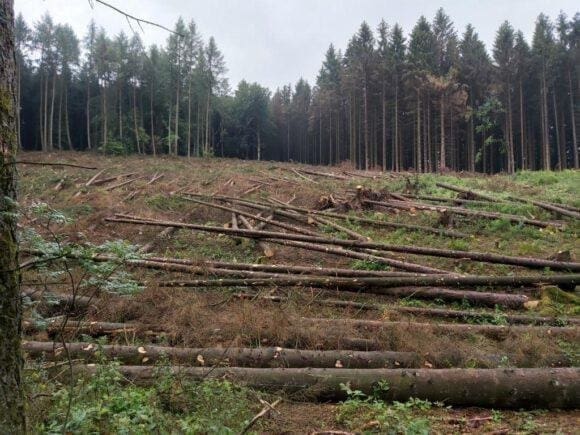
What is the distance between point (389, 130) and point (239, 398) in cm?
4237

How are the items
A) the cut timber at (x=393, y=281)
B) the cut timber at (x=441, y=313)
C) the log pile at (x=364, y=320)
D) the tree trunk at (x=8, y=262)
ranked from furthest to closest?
1. the cut timber at (x=393, y=281)
2. the cut timber at (x=441, y=313)
3. the log pile at (x=364, y=320)
4. the tree trunk at (x=8, y=262)

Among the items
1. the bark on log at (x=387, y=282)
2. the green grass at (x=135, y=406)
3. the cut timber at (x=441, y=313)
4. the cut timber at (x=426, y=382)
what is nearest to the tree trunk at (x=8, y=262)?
the green grass at (x=135, y=406)

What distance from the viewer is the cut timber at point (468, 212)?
11729 millimetres

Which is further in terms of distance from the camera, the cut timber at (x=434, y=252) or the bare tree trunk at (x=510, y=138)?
the bare tree trunk at (x=510, y=138)

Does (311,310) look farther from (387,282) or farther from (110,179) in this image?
(110,179)

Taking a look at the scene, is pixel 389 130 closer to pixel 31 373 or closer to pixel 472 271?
pixel 472 271

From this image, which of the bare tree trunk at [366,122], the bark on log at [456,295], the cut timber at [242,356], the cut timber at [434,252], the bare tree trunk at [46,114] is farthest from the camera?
the bare tree trunk at [366,122]

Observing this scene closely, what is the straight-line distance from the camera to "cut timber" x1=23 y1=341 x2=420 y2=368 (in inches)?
206

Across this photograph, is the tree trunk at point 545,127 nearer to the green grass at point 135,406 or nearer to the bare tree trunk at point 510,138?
the bare tree trunk at point 510,138

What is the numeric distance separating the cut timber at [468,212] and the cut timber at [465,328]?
6.60m

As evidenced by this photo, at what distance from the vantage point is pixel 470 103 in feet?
139

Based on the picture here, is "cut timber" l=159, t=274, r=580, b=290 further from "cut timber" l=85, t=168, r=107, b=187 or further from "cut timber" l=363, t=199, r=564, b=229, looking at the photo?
"cut timber" l=85, t=168, r=107, b=187

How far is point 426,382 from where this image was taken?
4598mm

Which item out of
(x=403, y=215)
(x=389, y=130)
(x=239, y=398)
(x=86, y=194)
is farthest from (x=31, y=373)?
(x=389, y=130)
